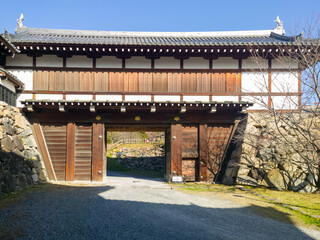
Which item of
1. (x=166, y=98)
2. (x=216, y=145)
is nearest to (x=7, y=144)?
(x=166, y=98)

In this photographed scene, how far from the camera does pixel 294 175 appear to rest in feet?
38.9

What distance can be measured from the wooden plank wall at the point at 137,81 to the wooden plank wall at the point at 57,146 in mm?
2222

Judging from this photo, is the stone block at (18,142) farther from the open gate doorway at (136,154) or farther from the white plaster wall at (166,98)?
the open gate doorway at (136,154)

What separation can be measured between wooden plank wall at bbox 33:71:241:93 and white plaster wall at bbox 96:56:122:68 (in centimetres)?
39

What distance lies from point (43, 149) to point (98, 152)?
288 centimetres

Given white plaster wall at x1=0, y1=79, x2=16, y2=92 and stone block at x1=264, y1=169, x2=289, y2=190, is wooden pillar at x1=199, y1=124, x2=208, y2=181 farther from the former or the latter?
white plaster wall at x1=0, y1=79, x2=16, y2=92

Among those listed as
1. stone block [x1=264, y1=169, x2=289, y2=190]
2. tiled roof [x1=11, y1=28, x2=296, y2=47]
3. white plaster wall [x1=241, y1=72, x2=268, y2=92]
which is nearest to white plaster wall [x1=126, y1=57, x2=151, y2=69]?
tiled roof [x1=11, y1=28, x2=296, y2=47]

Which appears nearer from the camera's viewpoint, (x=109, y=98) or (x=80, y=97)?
(x=80, y=97)

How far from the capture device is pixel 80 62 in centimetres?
1324

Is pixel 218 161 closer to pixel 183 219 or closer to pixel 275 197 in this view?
pixel 275 197

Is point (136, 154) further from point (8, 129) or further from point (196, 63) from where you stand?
point (8, 129)

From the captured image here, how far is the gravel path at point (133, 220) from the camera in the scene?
5.48 meters

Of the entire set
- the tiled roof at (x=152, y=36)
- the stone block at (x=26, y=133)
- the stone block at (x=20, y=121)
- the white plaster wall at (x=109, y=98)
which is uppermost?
the tiled roof at (x=152, y=36)

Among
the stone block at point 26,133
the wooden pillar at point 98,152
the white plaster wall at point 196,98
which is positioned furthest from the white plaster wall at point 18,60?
the white plaster wall at point 196,98
